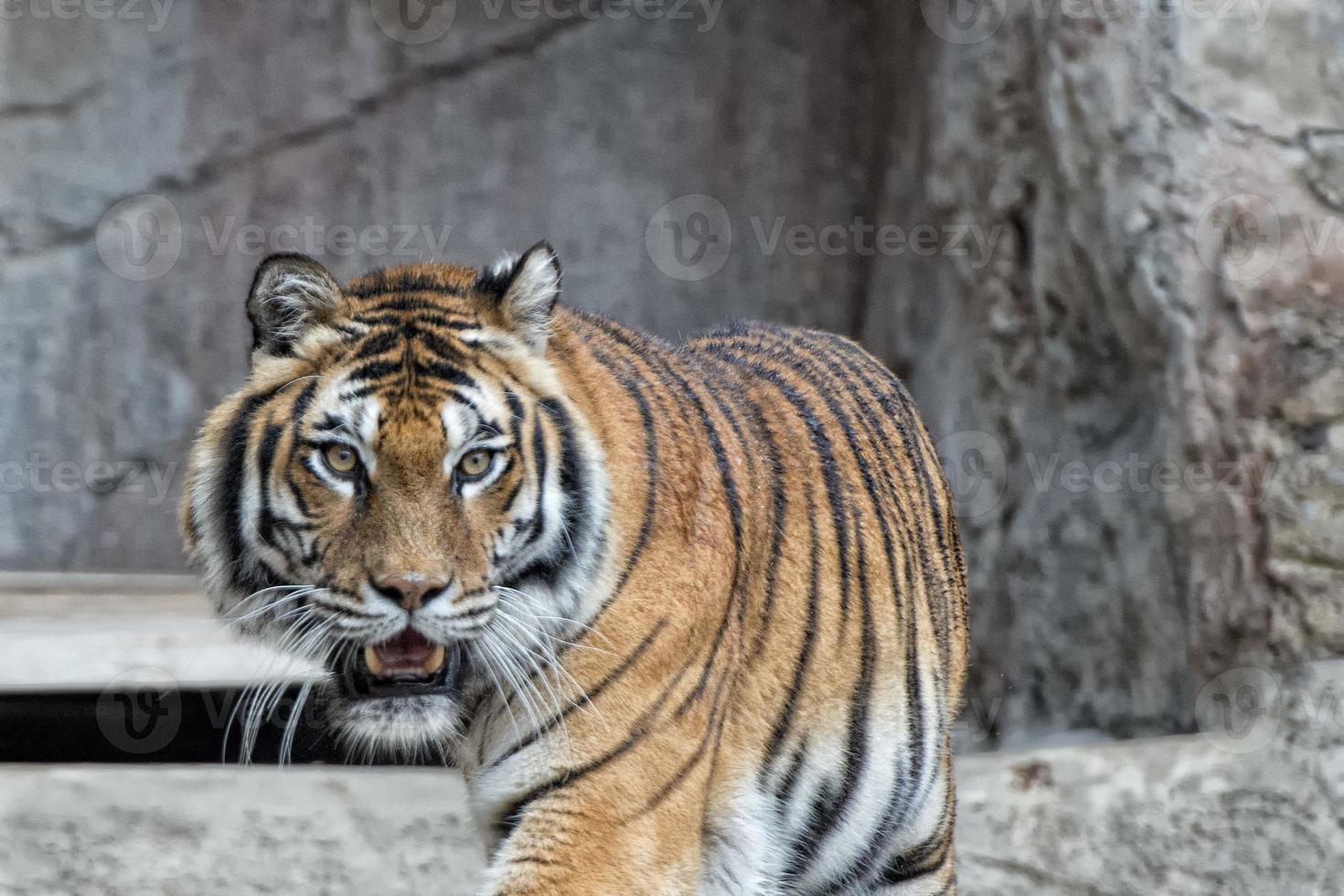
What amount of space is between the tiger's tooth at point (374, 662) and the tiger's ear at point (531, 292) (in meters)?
0.52

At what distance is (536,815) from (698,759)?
0.90ft

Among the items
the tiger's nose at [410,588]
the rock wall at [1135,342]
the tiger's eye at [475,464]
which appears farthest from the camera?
the rock wall at [1135,342]

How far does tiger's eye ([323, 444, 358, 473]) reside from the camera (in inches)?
85.4

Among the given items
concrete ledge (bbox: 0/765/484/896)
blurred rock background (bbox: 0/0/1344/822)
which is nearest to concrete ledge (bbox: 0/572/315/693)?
concrete ledge (bbox: 0/765/484/896)

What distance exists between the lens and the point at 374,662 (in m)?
2.22

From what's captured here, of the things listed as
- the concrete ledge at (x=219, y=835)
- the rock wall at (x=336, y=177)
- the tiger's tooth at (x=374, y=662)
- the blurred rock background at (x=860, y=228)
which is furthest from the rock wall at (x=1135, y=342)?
the tiger's tooth at (x=374, y=662)

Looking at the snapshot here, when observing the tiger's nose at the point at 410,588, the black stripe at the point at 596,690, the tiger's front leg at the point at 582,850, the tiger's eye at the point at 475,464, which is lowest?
the tiger's front leg at the point at 582,850

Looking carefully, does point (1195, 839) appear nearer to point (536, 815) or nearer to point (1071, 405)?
point (1071, 405)

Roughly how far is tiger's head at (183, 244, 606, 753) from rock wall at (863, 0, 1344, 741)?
7.09 ft

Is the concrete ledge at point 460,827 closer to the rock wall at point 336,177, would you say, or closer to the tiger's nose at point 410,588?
the tiger's nose at point 410,588

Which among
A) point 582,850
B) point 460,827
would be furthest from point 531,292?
point 460,827

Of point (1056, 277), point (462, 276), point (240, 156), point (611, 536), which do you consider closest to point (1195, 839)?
point (1056, 277)

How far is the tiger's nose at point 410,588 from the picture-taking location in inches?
81.6

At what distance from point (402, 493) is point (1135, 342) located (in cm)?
265
